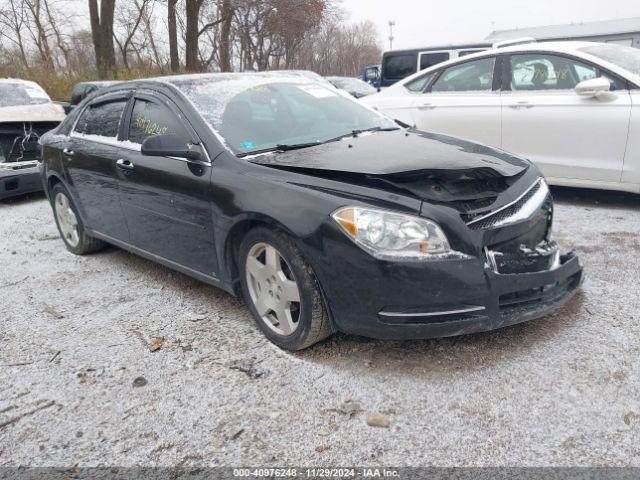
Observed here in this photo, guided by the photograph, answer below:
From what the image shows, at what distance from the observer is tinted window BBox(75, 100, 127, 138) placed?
407 cm

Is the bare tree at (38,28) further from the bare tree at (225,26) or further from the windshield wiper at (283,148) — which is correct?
the windshield wiper at (283,148)

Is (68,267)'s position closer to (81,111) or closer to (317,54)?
(81,111)

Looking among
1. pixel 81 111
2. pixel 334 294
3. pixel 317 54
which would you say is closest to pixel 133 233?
pixel 81 111

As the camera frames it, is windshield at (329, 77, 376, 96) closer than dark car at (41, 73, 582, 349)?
No

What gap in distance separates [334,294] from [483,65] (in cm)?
420

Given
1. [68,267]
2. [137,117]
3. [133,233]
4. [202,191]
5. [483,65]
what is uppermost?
[483,65]

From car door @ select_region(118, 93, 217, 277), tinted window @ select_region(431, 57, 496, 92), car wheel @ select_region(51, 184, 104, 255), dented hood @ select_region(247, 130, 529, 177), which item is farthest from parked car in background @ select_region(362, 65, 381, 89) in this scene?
dented hood @ select_region(247, 130, 529, 177)

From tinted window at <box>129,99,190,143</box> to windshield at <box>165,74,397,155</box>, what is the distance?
179mm

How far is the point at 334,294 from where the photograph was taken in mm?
2580

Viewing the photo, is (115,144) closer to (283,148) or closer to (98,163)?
(98,163)

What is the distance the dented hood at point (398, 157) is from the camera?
2696mm

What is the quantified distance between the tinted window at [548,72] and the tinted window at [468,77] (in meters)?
0.26

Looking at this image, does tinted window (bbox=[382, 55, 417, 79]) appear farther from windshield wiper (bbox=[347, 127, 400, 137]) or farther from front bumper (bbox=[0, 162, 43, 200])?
windshield wiper (bbox=[347, 127, 400, 137])

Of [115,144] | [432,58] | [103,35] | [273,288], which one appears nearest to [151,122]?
[115,144]
